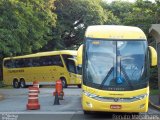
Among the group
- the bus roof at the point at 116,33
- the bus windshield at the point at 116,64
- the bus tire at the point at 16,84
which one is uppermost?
the bus roof at the point at 116,33

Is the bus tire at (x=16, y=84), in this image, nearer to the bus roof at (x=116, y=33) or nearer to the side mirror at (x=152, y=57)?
the bus roof at (x=116, y=33)

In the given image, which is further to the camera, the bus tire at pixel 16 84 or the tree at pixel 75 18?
the tree at pixel 75 18

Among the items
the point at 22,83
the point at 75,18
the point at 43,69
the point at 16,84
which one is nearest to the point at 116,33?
the point at 43,69

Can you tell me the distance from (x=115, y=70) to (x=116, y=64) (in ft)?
0.71

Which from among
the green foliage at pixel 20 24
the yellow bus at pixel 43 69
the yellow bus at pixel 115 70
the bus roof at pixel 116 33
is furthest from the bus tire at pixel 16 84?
the yellow bus at pixel 115 70

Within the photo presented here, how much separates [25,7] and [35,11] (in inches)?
210

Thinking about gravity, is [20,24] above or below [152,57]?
below

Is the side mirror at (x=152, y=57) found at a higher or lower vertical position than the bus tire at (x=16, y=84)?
higher

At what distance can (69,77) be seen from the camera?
125 feet

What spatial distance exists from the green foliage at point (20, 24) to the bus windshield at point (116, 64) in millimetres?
16116

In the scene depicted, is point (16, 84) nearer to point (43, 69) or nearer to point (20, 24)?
point (43, 69)

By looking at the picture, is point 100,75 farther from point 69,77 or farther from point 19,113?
point 69,77

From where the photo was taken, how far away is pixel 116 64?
14.5 meters

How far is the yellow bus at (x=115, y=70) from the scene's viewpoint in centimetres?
1397
